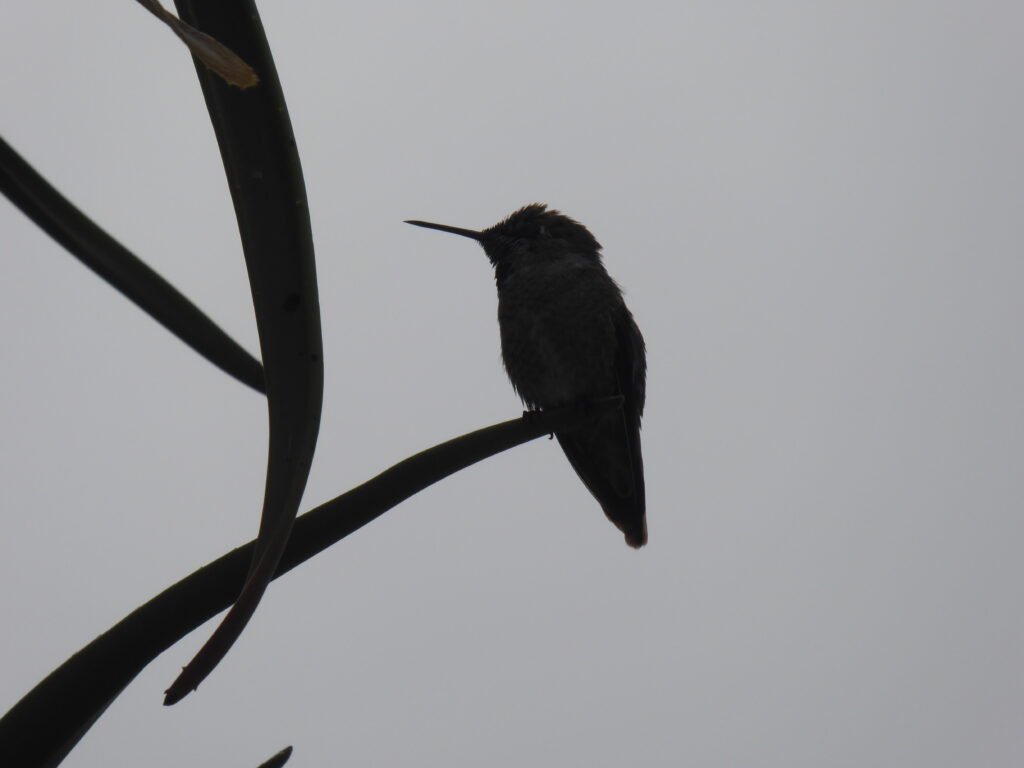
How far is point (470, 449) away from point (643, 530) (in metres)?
3.54

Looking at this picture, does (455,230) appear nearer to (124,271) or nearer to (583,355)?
(583,355)

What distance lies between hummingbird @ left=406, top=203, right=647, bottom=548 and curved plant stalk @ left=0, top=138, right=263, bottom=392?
3.01 metres

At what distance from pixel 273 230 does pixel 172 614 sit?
0.31 m

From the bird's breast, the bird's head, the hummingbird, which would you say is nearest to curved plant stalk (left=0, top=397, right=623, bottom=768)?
the hummingbird

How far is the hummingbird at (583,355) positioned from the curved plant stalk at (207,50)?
336 centimetres

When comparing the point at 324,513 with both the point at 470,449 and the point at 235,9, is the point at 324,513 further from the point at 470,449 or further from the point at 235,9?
the point at 235,9

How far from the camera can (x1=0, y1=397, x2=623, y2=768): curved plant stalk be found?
0.71 m

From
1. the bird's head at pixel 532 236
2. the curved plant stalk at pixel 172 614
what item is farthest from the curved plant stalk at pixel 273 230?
the bird's head at pixel 532 236

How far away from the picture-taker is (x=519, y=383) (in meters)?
4.36

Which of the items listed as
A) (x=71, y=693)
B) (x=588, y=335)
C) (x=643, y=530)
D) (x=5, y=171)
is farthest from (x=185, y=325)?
(x=643, y=530)

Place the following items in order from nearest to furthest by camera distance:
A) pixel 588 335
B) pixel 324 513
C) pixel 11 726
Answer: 1. pixel 11 726
2. pixel 324 513
3. pixel 588 335

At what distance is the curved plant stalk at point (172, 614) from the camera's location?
2.32 feet

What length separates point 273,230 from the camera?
756 millimetres

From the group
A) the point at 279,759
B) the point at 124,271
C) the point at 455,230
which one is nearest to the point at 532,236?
the point at 455,230
